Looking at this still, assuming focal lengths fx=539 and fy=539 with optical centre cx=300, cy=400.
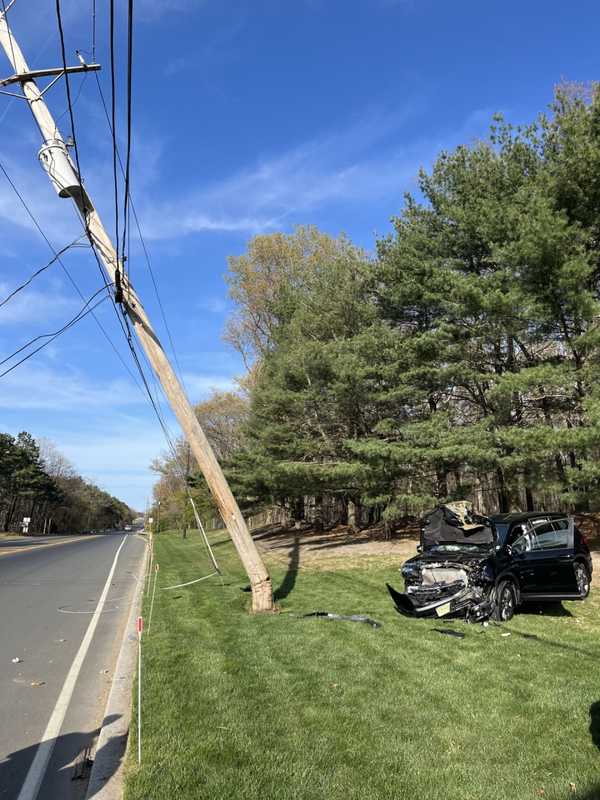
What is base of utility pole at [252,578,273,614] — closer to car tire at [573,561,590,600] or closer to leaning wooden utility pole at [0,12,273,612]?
leaning wooden utility pole at [0,12,273,612]

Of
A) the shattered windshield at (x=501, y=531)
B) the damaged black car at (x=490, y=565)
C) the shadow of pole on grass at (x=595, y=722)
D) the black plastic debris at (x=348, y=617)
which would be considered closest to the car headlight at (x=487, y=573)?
the damaged black car at (x=490, y=565)

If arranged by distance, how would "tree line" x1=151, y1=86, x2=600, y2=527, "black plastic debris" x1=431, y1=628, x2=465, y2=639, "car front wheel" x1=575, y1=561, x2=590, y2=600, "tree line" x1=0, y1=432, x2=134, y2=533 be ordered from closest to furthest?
"black plastic debris" x1=431, y1=628, x2=465, y2=639, "car front wheel" x1=575, y1=561, x2=590, y2=600, "tree line" x1=151, y1=86, x2=600, y2=527, "tree line" x1=0, y1=432, x2=134, y2=533

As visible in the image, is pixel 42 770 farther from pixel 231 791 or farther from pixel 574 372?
pixel 574 372

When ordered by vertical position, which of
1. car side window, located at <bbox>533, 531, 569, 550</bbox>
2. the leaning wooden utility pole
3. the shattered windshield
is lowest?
car side window, located at <bbox>533, 531, 569, 550</bbox>

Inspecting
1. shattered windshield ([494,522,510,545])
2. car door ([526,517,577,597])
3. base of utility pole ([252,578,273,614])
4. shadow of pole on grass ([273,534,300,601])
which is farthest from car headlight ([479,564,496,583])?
shadow of pole on grass ([273,534,300,601])

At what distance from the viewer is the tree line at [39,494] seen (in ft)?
238

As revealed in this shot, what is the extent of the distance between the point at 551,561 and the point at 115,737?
776 cm

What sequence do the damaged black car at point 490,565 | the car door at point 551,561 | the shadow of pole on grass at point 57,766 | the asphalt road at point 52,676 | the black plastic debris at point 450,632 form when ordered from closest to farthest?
1. the shadow of pole on grass at point 57,766
2. the asphalt road at point 52,676
3. the black plastic debris at point 450,632
4. the damaged black car at point 490,565
5. the car door at point 551,561

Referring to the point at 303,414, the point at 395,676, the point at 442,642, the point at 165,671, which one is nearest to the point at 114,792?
the point at 165,671

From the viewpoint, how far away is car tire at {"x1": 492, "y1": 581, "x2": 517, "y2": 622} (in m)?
8.45

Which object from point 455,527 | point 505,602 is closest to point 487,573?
point 505,602

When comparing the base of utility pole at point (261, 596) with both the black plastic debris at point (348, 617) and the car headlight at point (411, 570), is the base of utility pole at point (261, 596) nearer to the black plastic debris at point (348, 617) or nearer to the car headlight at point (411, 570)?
the black plastic debris at point (348, 617)

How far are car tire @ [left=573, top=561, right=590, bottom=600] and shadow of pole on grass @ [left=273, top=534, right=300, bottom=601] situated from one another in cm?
581

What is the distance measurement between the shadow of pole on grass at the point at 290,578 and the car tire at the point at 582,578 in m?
5.81
